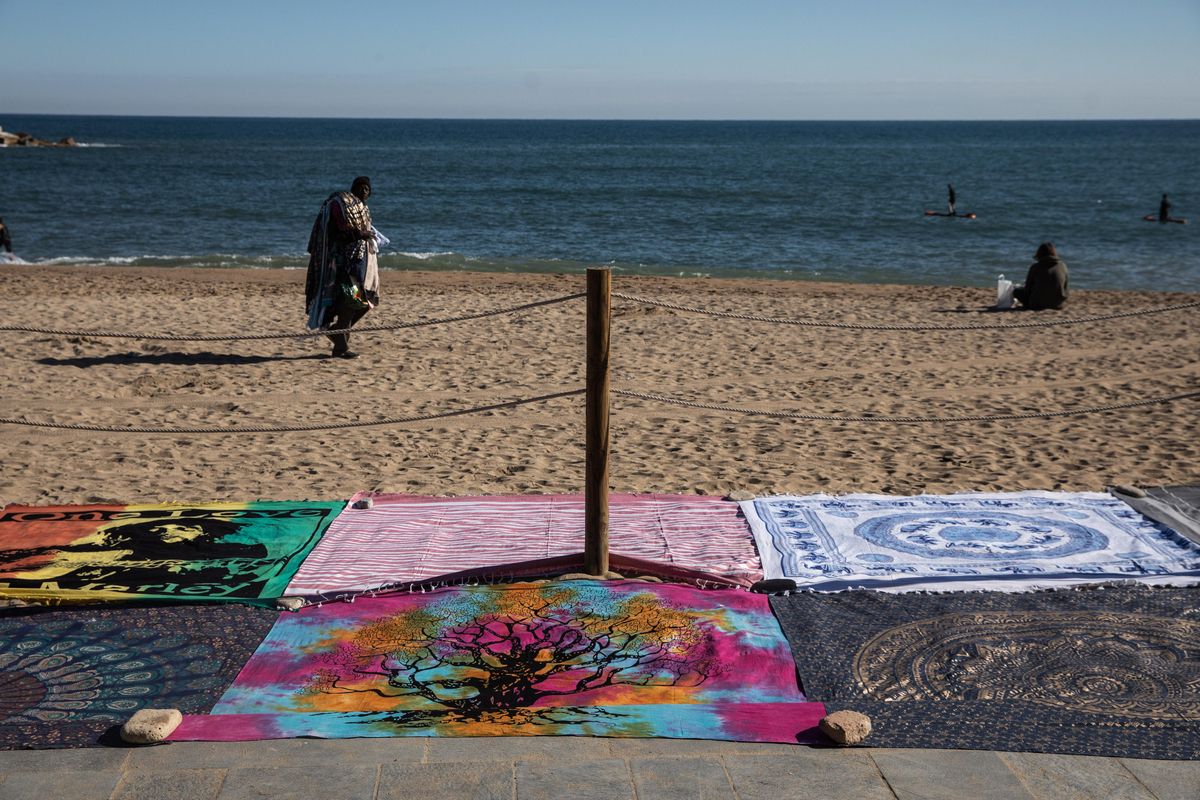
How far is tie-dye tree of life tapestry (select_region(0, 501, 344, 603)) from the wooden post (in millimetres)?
1222

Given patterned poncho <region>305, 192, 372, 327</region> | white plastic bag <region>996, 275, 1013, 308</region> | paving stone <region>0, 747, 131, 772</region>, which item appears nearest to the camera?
paving stone <region>0, 747, 131, 772</region>

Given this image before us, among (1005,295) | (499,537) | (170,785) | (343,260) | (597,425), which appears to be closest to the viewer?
(170,785)

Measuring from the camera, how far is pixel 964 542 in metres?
5.07

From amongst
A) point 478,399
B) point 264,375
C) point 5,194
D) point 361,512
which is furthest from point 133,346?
point 5,194

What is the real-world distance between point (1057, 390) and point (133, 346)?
305 inches

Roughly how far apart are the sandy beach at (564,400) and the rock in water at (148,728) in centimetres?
267

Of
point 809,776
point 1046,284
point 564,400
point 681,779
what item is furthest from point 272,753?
point 1046,284

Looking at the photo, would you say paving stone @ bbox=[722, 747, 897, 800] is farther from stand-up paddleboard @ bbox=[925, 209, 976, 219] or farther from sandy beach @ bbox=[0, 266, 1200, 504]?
stand-up paddleboard @ bbox=[925, 209, 976, 219]

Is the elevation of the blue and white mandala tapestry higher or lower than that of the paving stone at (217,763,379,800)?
higher

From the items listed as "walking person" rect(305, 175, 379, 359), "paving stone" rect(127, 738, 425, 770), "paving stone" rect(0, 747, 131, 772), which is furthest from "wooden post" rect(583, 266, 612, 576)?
"walking person" rect(305, 175, 379, 359)

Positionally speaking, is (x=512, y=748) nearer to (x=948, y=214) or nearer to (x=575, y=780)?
(x=575, y=780)

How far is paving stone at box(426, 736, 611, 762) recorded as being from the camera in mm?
3377

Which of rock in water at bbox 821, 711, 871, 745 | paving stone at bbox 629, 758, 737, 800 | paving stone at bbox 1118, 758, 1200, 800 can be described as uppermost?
rock in water at bbox 821, 711, 871, 745

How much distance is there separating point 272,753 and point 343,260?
6.44 metres
